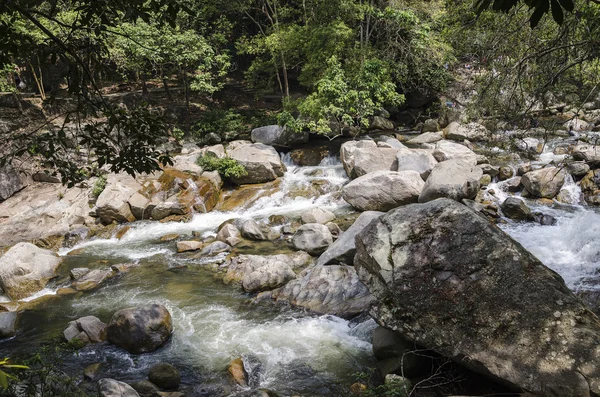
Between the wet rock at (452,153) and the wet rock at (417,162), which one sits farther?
the wet rock at (452,153)

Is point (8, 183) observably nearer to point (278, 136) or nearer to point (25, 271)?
point (25, 271)

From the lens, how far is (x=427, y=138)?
1720 centimetres

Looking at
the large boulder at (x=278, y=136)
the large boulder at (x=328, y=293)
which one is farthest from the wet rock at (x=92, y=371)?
the large boulder at (x=278, y=136)

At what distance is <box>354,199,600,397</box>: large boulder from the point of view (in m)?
4.14

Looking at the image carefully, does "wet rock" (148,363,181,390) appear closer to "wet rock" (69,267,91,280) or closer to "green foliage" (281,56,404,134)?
"wet rock" (69,267,91,280)

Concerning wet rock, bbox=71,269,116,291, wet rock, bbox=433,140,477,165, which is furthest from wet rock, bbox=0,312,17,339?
wet rock, bbox=433,140,477,165

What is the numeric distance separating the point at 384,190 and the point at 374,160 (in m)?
2.33

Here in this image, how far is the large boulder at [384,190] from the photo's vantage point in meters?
11.6

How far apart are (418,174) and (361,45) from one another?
748 cm

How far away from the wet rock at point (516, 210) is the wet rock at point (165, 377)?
873 cm

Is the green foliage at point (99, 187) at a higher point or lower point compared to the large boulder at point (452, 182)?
higher

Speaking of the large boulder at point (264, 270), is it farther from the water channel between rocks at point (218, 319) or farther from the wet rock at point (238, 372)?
the wet rock at point (238, 372)

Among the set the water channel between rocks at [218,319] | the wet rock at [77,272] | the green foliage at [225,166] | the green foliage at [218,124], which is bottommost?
the water channel between rocks at [218,319]

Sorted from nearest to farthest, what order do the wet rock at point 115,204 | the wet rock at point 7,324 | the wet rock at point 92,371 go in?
Result: the wet rock at point 92,371 < the wet rock at point 7,324 < the wet rock at point 115,204
